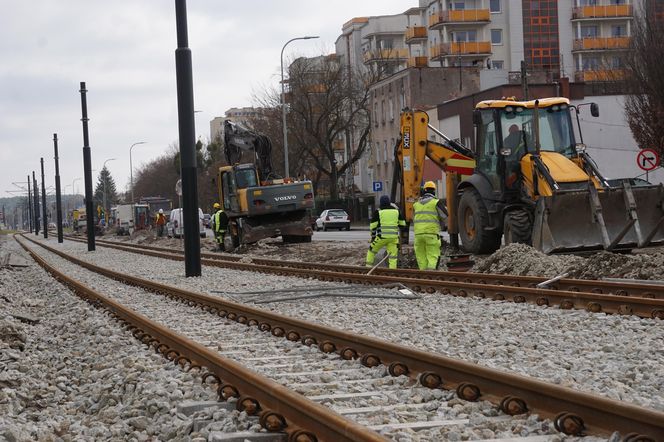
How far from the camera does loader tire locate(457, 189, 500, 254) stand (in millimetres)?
19562

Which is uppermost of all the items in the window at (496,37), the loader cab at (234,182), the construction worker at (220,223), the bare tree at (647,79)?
the window at (496,37)

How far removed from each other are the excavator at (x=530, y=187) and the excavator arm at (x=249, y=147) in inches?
464

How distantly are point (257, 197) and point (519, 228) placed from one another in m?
14.4

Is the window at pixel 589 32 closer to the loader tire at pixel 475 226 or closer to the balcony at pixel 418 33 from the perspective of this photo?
the balcony at pixel 418 33

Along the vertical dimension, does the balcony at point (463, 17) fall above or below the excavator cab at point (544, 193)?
above

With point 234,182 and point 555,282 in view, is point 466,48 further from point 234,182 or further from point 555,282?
point 555,282

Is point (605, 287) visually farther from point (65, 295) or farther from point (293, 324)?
point (65, 295)

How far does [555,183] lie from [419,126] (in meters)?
4.67

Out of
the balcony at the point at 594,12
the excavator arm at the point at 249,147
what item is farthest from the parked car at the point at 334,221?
the balcony at the point at 594,12

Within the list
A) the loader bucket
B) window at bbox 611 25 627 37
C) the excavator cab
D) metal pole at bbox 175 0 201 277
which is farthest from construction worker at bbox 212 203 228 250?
window at bbox 611 25 627 37

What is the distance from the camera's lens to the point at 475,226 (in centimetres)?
1981

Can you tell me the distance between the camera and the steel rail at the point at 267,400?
492 cm

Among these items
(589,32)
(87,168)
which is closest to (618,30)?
(589,32)

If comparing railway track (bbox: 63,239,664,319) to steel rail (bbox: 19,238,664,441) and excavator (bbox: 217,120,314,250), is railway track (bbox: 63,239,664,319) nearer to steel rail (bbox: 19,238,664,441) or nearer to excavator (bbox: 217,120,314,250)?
steel rail (bbox: 19,238,664,441)
